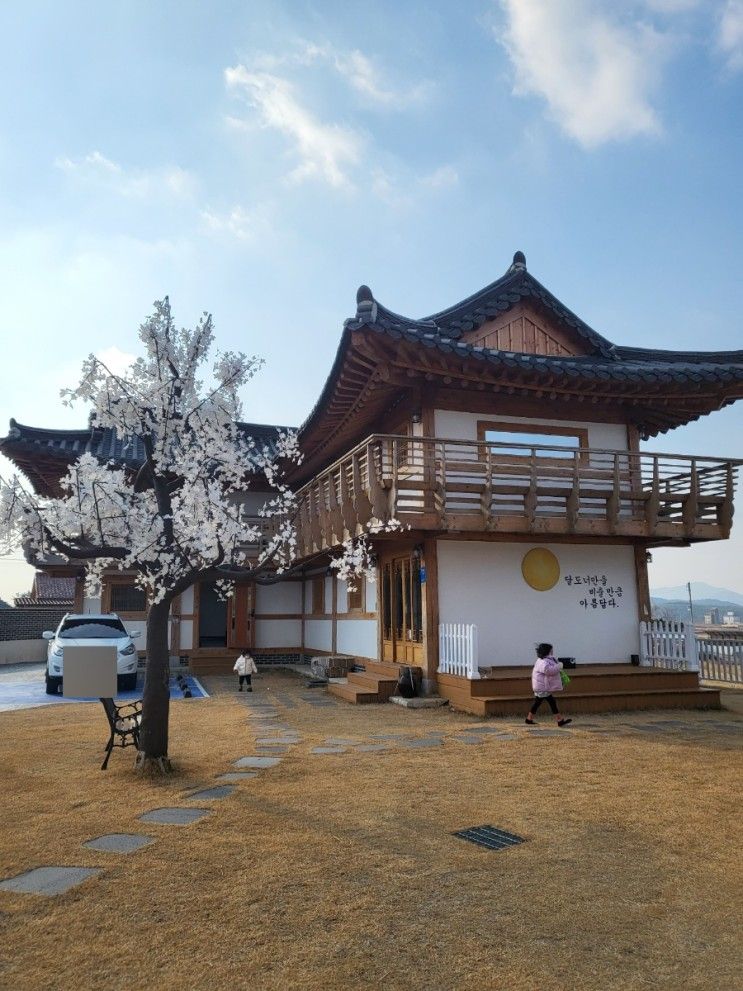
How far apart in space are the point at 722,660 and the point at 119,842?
1342 centimetres

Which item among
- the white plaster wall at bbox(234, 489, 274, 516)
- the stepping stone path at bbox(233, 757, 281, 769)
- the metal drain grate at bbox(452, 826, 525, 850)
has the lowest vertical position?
the metal drain grate at bbox(452, 826, 525, 850)

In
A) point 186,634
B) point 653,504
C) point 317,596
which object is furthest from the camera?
point 186,634

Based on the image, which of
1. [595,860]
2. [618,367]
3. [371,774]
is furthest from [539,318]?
[595,860]

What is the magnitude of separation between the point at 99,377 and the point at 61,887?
5.28 metres

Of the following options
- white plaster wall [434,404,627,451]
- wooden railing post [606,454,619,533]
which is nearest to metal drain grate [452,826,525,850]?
white plaster wall [434,404,627,451]

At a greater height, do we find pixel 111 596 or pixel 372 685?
pixel 111 596

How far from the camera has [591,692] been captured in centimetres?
1217

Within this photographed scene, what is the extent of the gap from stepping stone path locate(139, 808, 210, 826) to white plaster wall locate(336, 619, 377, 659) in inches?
386

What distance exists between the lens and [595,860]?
4.72 meters

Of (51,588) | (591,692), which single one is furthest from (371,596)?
(51,588)

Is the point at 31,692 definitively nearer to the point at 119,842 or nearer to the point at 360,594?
the point at 360,594

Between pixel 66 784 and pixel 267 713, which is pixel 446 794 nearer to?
pixel 66 784

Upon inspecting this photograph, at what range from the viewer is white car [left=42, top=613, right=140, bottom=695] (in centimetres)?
1540

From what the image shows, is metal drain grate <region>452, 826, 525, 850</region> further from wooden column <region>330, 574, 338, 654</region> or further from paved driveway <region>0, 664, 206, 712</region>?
wooden column <region>330, 574, 338, 654</region>
